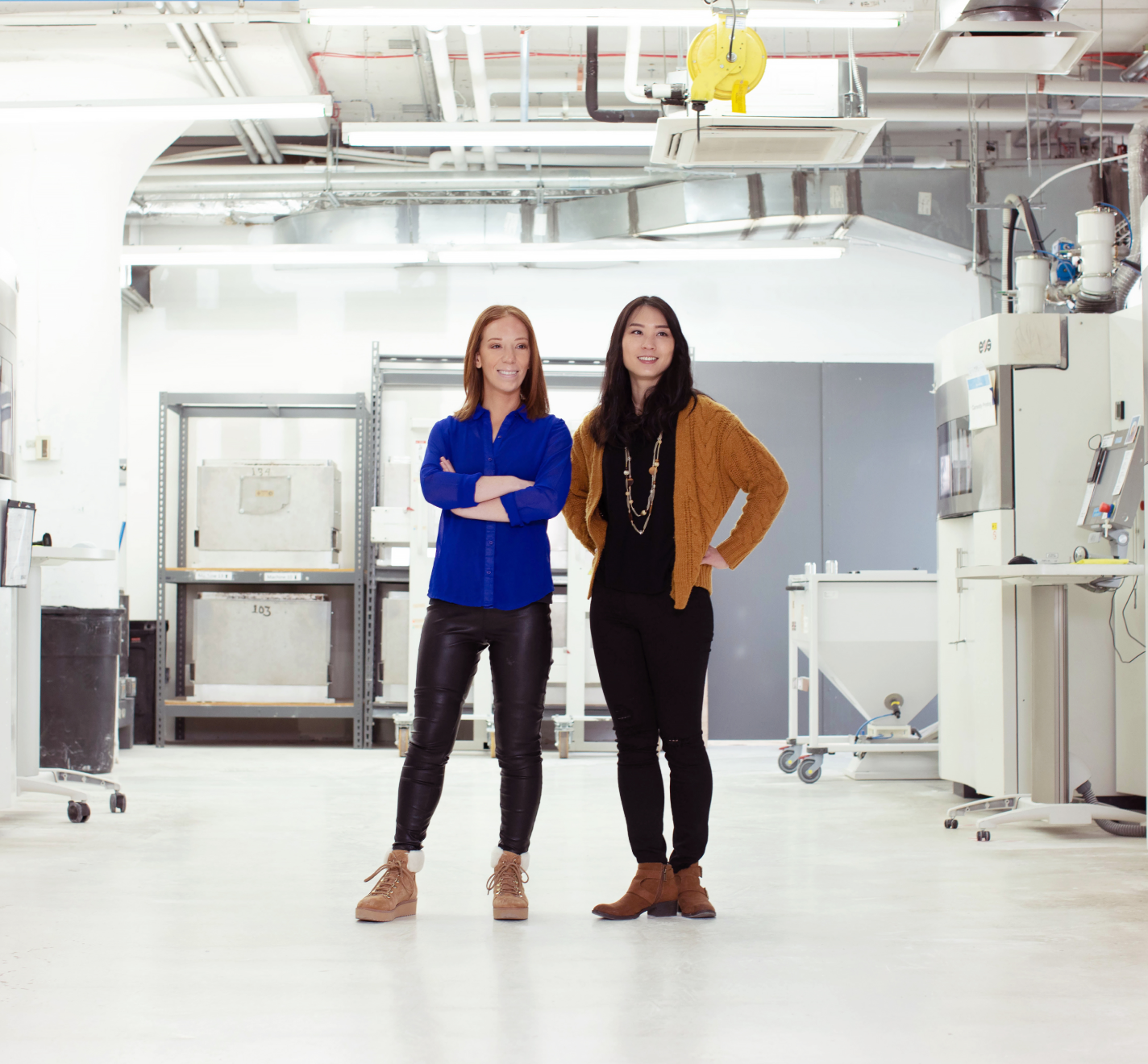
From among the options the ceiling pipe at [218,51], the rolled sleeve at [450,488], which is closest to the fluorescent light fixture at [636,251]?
the ceiling pipe at [218,51]

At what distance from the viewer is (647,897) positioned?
264 centimetres

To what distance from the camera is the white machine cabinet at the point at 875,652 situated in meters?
5.50

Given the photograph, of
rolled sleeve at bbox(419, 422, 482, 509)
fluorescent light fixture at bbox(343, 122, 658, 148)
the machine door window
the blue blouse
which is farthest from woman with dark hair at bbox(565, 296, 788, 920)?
fluorescent light fixture at bbox(343, 122, 658, 148)

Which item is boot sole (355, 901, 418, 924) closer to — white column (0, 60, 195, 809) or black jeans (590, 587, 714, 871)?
black jeans (590, 587, 714, 871)

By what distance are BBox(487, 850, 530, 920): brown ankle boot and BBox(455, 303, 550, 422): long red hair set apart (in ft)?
3.32

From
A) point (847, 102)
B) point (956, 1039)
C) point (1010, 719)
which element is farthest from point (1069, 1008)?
point (847, 102)

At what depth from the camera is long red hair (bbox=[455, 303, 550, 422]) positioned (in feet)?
8.88

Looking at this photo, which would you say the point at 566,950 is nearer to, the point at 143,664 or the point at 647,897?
the point at 647,897

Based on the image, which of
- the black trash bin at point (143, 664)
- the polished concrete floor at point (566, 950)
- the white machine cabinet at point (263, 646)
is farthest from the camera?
the black trash bin at point (143, 664)

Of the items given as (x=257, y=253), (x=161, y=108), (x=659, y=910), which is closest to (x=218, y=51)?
(x=161, y=108)

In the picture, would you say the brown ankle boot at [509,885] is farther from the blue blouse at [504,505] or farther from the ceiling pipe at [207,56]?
the ceiling pipe at [207,56]

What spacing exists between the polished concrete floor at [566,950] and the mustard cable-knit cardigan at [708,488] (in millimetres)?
800

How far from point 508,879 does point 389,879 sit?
0.27 m

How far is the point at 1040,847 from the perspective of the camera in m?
3.64
